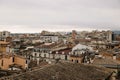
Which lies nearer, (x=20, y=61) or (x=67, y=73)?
(x=67, y=73)

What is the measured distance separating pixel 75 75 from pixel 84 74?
1.31m

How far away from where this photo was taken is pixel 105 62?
36.6 metres

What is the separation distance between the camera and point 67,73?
2352cm

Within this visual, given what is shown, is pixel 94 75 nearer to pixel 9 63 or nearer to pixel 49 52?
pixel 9 63

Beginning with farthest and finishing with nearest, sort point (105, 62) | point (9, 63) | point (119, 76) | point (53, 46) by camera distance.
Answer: point (53, 46) < point (9, 63) < point (105, 62) < point (119, 76)

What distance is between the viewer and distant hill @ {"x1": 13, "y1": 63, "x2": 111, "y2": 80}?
2036 cm

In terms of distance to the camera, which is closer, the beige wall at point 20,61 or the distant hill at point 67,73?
the distant hill at point 67,73

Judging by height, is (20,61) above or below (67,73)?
below

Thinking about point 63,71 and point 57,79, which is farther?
point 63,71

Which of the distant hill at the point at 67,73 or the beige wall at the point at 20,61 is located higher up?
the distant hill at the point at 67,73

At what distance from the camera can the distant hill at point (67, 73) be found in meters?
20.4

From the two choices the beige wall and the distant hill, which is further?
the beige wall

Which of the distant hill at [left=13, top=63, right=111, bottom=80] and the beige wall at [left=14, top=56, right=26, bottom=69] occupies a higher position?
the distant hill at [left=13, top=63, right=111, bottom=80]

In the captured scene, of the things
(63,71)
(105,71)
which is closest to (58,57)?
(105,71)
